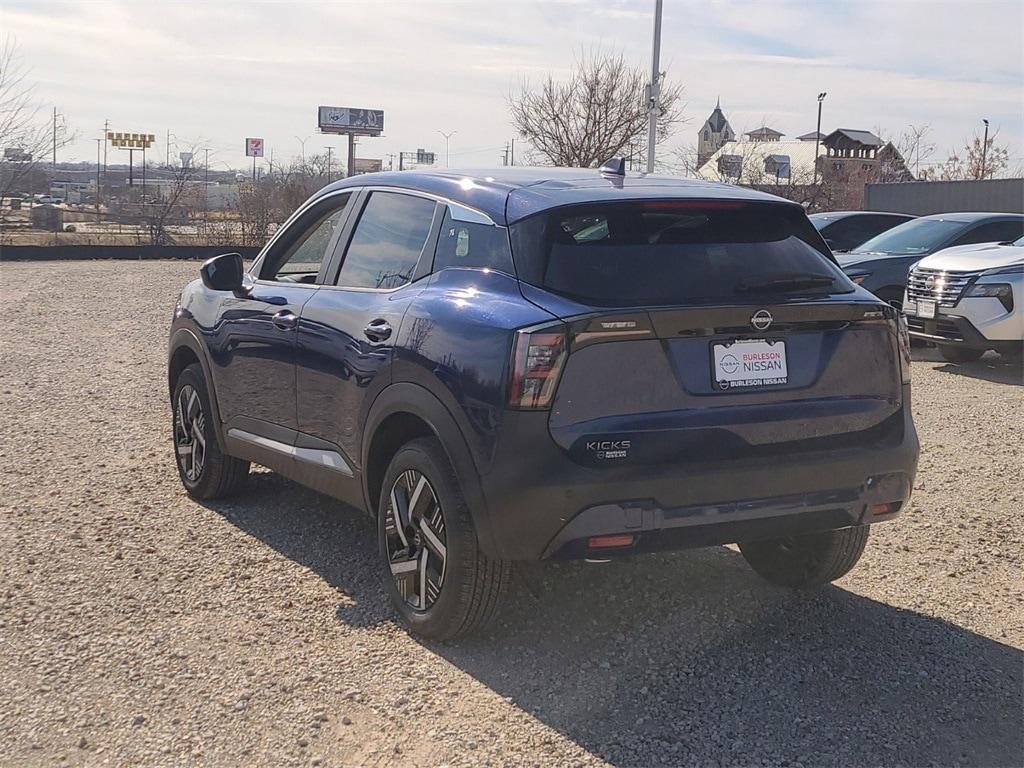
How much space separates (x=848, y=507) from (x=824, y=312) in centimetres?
70

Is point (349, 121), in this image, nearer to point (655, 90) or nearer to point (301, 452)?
point (655, 90)

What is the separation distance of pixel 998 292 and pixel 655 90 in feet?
50.6

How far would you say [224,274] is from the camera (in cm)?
579

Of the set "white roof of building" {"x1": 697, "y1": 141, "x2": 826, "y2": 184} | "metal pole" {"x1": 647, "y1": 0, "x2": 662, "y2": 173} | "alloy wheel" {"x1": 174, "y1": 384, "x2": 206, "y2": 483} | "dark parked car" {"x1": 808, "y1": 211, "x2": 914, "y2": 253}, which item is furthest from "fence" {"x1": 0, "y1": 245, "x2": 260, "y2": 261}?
"alloy wheel" {"x1": 174, "y1": 384, "x2": 206, "y2": 483}

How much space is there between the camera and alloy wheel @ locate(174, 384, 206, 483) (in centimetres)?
634

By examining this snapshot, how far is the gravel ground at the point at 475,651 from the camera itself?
358 centimetres

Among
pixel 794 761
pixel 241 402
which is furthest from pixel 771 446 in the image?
pixel 241 402

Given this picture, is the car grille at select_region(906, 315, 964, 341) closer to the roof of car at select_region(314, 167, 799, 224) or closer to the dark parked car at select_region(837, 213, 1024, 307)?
the dark parked car at select_region(837, 213, 1024, 307)

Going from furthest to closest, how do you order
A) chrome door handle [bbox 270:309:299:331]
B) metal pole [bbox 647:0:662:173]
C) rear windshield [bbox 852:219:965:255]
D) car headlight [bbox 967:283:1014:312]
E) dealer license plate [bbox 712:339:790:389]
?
metal pole [bbox 647:0:662:173] < rear windshield [bbox 852:219:965:255] < car headlight [bbox 967:283:1014:312] < chrome door handle [bbox 270:309:299:331] < dealer license plate [bbox 712:339:790:389]

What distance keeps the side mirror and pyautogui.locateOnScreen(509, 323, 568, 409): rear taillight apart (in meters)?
2.51

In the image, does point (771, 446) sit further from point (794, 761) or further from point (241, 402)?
point (241, 402)

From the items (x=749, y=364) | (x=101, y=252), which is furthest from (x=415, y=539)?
(x=101, y=252)

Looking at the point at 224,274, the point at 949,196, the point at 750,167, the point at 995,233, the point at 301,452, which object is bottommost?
the point at 301,452

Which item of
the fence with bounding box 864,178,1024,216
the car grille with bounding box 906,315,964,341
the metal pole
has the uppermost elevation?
the metal pole
